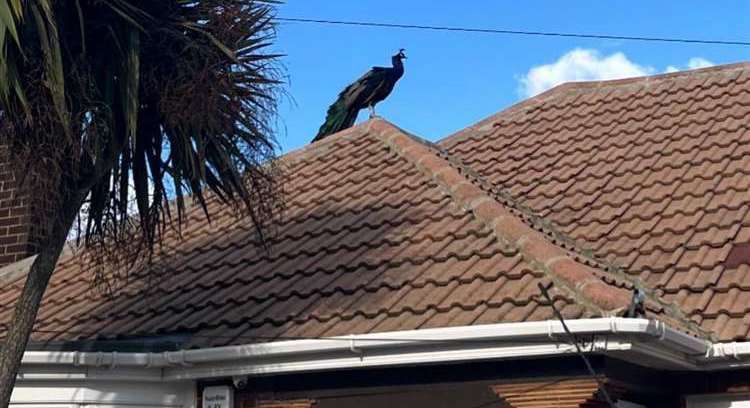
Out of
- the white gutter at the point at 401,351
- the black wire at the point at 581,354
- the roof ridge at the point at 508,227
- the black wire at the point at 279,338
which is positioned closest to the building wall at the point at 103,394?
the white gutter at the point at 401,351

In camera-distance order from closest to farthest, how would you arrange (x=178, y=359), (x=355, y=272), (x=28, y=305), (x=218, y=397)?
(x=28, y=305)
(x=178, y=359)
(x=218, y=397)
(x=355, y=272)

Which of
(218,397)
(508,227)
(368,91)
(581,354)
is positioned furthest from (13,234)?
(581,354)

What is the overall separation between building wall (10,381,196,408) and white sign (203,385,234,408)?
22 cm

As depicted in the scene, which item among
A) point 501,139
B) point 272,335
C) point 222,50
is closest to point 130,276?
point 272,335

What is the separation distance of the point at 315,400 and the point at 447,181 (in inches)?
112

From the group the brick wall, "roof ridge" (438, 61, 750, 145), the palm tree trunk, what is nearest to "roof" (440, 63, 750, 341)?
"roof ridge" (438, 61, 750, 145)

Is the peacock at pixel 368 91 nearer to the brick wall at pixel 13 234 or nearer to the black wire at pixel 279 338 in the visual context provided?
the brick wall at pixel 13 234

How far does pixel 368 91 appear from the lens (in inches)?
533

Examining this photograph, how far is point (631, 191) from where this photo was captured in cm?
1066

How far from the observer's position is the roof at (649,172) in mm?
8875

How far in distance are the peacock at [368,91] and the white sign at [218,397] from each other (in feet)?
17.0

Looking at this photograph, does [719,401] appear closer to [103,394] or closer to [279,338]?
[279,338]

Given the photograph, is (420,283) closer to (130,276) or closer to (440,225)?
(440,225)

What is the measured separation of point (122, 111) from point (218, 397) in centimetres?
257
